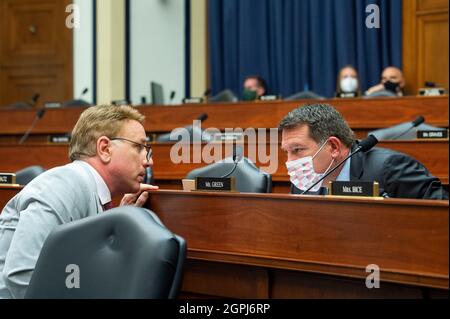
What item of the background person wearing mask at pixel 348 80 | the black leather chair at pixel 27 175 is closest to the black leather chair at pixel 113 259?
the black leather chair at pixel 27 175

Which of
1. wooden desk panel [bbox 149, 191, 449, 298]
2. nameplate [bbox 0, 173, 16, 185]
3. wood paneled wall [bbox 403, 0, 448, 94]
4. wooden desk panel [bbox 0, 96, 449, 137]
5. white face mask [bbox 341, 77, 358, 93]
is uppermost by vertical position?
wood paneled wall [bbox 403, 0, 448, 94]

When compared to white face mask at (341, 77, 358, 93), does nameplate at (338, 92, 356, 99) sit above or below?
below

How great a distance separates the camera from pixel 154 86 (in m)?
7.13

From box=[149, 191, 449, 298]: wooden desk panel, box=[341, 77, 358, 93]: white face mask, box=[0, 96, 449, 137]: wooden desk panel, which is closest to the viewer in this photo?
box=[149, 191, 449, 298]: wooden desk panel

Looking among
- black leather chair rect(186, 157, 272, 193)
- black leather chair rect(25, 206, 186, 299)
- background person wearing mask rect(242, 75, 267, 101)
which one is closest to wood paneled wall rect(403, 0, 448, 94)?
background person wearing mask rect(242, 75, 267, 101)

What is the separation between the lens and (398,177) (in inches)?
103

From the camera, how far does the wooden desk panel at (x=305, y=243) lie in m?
1.66

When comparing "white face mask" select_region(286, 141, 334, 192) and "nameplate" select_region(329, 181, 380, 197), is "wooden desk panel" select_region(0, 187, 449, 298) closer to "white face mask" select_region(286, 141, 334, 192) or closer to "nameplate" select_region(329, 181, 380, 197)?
"nameplate" select_region(329, 181, 380, 197)

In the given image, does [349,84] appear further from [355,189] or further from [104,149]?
[355,189]

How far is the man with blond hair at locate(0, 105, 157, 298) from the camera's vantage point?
69.6 inches

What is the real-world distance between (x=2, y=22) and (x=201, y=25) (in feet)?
8.37

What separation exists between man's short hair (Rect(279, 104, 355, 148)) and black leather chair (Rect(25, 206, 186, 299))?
1.35 metres

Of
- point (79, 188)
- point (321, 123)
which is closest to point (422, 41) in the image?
point (321, 123)

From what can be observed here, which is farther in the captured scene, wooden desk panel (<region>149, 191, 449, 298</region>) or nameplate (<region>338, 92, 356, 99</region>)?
nameplate (<region>338, 92, 356, 99</region>)
